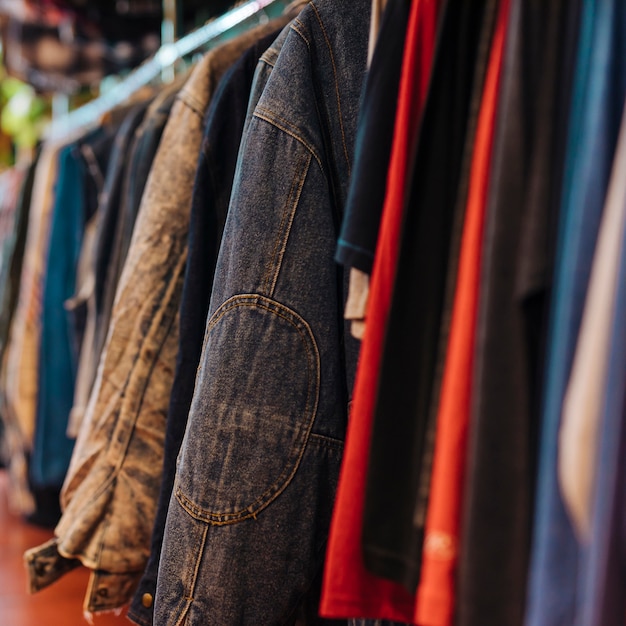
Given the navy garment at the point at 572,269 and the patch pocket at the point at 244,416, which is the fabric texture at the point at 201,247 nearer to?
the patch pocket at the point at 244,416

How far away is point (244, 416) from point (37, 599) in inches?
33.6

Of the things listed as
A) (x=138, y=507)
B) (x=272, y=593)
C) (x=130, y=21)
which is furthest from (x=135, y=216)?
(x=130, y=21)

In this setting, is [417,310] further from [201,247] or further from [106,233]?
[106,233]

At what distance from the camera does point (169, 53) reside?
1.53 m

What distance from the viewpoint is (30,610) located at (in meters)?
1.27

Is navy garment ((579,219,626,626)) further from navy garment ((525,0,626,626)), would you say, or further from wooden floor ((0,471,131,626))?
wooden floor ((0,471,131,626))

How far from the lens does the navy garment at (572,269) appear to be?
18.8 inches

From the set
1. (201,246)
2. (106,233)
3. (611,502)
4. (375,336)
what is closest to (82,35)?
(106,233)

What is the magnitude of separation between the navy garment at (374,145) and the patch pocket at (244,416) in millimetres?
151

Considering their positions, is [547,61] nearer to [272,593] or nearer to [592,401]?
[592,401]

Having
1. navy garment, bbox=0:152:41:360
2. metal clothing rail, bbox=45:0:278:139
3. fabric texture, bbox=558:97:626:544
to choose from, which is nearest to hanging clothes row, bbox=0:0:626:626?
fabric texture, bbox=558:97:626:544

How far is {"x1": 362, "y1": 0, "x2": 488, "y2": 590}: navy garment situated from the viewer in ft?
1.86

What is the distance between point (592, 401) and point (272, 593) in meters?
0.43

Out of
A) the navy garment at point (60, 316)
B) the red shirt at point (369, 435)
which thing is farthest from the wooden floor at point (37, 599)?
the red shirt at point (369, 435)
